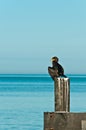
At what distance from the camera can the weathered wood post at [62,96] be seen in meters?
14.2

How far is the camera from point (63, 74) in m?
15.2

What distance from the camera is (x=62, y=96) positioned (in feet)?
46.8

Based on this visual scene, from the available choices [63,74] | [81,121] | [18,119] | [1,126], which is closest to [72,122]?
[81,121]

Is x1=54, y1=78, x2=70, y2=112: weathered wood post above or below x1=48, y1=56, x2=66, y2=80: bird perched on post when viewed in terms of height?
below

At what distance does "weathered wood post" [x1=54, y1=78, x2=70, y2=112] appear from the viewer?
1419 centimetres

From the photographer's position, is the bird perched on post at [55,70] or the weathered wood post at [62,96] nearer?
the weathered wood post at [62,96]

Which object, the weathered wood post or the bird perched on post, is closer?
the weathered wood post

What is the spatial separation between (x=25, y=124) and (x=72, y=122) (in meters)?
22.0

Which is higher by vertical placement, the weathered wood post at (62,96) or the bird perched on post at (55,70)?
the bird perched on post at (55,70)

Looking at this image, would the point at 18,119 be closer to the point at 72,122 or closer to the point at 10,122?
the point at 10,122

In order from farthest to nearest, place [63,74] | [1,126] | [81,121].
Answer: [1,126] < [63,74] < [81,121]

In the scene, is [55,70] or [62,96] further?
[55,70]

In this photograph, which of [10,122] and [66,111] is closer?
[66,111]

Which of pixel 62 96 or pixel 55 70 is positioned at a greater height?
pixel 55 70
